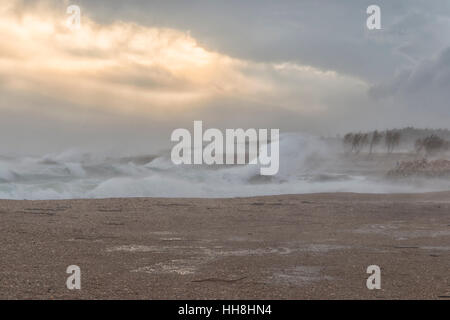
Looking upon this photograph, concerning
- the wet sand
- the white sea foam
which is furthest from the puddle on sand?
the white sea foam

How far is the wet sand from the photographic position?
A: 813 cm

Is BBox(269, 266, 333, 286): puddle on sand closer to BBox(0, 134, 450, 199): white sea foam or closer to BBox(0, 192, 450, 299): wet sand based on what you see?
BBox(0, 192, 450, 299): wet sand

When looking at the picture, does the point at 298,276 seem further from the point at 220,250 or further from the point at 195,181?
the point at 195,181

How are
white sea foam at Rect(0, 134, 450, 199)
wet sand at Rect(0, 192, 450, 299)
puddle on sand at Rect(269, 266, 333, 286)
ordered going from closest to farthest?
wet sand at Rect(0, 192, 450, 299) → puddle on sand at Rect(269, 266, 333, 286) → white sea foam at Rect(0, 134, 450, 199)

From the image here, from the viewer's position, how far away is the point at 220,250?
11.7 meters

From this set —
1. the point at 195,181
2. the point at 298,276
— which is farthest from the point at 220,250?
the point at 195,181

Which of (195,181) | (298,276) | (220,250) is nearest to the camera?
(298,276)

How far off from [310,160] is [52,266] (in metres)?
41.5

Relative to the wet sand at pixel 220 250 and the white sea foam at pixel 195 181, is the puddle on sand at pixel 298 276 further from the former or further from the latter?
the white sea foam at pixel 195 181

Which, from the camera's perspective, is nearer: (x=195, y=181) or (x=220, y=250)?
(x=220, y=250)

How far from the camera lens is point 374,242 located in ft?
43.8
